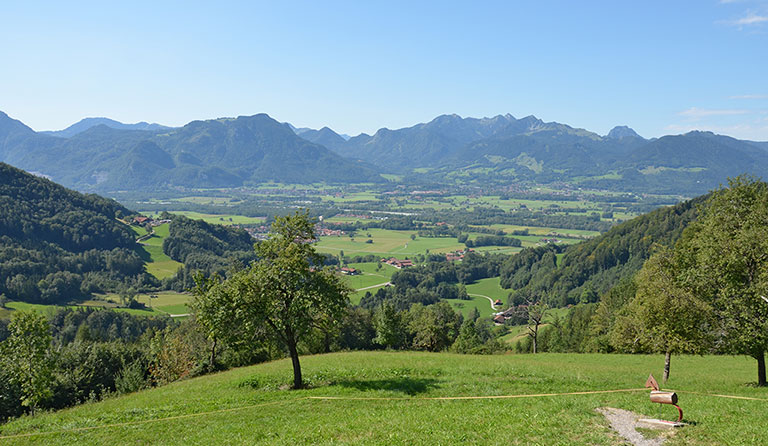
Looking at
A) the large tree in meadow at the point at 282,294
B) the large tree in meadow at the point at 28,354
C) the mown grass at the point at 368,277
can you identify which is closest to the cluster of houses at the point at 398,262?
the mown grass at the point at 368,277

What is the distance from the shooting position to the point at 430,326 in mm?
56562

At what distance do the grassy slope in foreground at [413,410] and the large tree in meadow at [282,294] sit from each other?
3622 mm

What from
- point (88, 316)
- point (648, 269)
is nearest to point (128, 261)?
point (88, 316)

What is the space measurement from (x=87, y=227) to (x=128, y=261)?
3833 cm

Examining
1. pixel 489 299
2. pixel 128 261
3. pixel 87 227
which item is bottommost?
pixel 489 299

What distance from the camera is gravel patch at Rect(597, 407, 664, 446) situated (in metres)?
13.3

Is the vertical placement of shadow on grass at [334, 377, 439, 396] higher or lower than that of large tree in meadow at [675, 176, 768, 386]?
lower

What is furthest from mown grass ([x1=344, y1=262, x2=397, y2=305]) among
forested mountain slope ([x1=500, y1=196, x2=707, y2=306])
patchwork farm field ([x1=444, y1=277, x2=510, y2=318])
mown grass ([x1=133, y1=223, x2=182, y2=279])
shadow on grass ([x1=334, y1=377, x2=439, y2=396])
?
shadow on grass ([x1=334, y1=377, x2=439, y2=396])

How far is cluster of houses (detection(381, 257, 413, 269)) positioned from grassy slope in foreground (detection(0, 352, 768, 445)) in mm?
138330

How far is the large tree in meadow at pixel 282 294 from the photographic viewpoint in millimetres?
23188

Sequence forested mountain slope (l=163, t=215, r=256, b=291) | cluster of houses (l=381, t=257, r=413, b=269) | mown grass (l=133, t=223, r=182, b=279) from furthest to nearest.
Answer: cluster of houses (l=381, t=257, r=413, b=269)
forested mountain slope (l=163, t=215, r=256, b=291)
mown grass (l=133, t=223, r=182, b=279)

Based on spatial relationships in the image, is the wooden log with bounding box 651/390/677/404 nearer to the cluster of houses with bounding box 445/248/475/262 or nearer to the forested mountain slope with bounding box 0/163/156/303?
the forested mountain slope with bounding box 0/163/156/303

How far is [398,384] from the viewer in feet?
78.6

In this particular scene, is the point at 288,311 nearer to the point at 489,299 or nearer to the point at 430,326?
the point at 430,326
